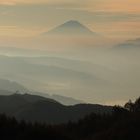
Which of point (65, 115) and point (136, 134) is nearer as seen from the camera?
point (136, 134)

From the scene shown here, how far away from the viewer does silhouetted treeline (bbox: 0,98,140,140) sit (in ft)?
146

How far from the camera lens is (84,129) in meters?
66.1

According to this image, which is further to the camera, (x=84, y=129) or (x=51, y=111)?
(x=51, y=111)

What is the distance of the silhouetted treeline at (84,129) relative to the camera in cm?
4441

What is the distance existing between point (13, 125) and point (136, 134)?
41.3 feet

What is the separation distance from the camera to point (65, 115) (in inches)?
4786

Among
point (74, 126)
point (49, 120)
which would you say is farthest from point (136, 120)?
point (49, 120)

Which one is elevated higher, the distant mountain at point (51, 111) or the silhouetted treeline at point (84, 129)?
the distant mountain at point (51, 111)

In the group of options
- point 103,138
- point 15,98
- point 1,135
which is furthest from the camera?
point 15,98

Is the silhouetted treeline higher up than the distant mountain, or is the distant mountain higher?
the distant mountain

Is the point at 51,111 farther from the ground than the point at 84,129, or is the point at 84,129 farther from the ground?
the point at 51,111

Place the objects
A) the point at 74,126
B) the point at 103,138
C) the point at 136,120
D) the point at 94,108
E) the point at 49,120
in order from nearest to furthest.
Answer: the point at 103,138 → the point at 136,120 → the point at 74,126 → the point at 49,120 → the point at 94,108

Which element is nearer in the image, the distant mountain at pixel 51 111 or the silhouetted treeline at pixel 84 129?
the silhouetted treeline at pixel 84 129

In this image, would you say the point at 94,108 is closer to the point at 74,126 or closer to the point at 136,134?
the point at 74,126
